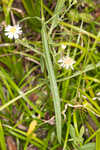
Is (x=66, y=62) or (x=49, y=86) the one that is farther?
(x=66, y=62)

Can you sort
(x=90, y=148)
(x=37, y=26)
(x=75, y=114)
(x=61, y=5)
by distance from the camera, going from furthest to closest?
(x=37, y=26) → (x=75, y=114) → (x=90, y=148) → (x=61, y=5)

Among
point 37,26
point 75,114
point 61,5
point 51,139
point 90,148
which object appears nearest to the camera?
point 61,5

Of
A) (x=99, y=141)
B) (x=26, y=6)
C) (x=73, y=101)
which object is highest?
(x=26, y=6)

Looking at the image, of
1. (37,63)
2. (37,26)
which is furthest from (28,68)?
(37,26)

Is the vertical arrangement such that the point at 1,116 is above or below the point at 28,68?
below

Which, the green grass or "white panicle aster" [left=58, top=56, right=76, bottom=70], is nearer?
the green grass

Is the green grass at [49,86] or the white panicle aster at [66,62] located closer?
the green grass at [49,86]

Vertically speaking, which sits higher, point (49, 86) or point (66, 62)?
point (66, 62)

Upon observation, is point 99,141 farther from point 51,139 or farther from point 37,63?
point 37,63
